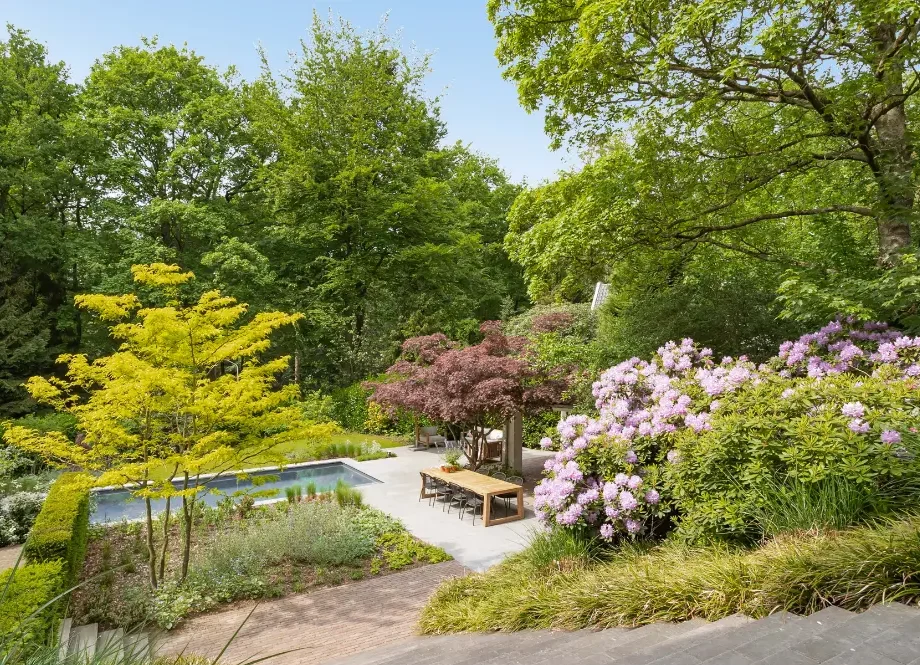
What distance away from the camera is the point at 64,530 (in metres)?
6.42

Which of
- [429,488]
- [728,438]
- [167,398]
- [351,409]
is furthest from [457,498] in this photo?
[351,409]

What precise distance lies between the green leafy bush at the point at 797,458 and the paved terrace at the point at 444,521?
3063mm

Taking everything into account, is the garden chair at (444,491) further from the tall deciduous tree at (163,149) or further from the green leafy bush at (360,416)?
the tall deciduous tree at (163,149)

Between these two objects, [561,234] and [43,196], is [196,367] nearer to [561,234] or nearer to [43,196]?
[561,234]

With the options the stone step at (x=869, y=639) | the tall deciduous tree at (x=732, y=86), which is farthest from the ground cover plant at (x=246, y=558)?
the tall deciduous tree at (x=732, y=86)

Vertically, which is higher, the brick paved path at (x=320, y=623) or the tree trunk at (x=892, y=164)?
the tree trunk at (x=892, y=164)

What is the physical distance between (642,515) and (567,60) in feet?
23.0

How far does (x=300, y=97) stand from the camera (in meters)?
23.1

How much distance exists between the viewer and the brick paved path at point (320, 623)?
5702 mm

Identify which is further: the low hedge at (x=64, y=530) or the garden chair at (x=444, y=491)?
the garden chair at (x=444, y=491)

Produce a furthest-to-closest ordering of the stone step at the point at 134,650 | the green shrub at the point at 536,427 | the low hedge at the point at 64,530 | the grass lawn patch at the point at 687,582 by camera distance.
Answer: the green shrub at the point at 536,427, the low hedge at the point at 64,530, the grass lawn patch at the point at 687,582, the stone step at the point at 134,650

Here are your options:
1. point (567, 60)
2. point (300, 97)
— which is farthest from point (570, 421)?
point (300, 97)

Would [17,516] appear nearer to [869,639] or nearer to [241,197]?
[869,639]

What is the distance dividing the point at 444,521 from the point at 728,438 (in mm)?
6383
